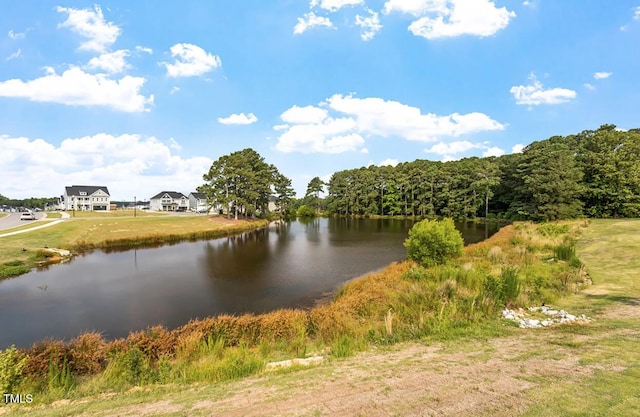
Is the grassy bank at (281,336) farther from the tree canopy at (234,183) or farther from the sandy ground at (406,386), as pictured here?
the tree canopy at (234,183)

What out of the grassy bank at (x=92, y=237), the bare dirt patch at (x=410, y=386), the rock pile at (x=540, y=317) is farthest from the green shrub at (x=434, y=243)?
the grassy bank at (x=92, y=237)

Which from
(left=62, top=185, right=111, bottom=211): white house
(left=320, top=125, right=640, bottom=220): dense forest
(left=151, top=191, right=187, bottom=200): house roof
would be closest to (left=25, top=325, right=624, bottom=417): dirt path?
(left=320, top=125, right=640, bottom=220): dense forest

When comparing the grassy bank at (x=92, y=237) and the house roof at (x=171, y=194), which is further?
the house roof at (x=171, y=194)

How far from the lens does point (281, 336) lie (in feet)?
31.9

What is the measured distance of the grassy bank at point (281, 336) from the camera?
7121 millimetres

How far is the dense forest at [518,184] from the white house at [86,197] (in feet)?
195

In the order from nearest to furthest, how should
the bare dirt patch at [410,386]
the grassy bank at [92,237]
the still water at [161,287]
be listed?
the bare dirt patch at [410,386]
the still water at [161,287]
the grassy bank at [92,237]

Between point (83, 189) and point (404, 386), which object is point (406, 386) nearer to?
point (404, 386)

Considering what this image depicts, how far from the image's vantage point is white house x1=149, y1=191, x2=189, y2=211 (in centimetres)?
9825

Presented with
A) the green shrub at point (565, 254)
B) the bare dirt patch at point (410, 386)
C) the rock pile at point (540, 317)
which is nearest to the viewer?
the bare dirt patch at point (410, 386)

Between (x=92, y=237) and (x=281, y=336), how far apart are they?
3306 cm

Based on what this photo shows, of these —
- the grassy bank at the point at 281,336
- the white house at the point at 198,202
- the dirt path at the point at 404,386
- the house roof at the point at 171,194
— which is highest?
the house roof at the point at 171,194

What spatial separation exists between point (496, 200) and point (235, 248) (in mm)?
53965

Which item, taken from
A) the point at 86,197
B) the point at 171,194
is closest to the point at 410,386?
the point at 86,197
